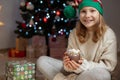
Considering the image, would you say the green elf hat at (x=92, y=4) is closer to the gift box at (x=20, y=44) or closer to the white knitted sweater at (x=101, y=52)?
the white knitted sweater at (x=101, y=52)

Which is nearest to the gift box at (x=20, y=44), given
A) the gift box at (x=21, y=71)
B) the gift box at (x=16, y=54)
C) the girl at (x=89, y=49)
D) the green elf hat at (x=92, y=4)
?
the gift box at (x=16, y=54)

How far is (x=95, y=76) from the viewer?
1.55 meters

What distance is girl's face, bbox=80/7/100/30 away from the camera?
1.78 m

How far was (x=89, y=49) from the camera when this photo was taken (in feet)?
6.01

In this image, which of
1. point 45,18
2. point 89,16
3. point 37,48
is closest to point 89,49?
point 89,16

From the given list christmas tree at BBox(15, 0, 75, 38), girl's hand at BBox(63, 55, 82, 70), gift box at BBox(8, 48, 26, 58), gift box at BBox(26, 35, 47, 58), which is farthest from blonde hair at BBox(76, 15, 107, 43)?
gift box at BBox(8, 48, 26, 58)

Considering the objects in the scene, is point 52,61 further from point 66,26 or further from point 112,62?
point 66,26

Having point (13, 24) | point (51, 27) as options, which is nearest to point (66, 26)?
point (51, 27)

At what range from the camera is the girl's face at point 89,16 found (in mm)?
1775

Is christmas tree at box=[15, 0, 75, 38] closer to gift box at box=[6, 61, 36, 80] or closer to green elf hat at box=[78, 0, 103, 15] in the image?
gift box at box=[6, 61, 36, 80]

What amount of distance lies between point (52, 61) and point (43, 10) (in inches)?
54.7

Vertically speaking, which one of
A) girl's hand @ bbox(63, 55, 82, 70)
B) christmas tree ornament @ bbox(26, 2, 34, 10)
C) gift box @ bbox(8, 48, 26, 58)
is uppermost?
christmas tree ornament @ bbox(26, 2, 34, 10)

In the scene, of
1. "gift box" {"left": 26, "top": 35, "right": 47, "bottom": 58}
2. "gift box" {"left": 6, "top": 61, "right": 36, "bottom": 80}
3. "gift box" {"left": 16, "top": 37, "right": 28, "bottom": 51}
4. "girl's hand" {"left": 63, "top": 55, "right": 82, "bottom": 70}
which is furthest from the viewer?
"gift box" {"left": 16, "top": 37, "right": 28, "bottom": 51}

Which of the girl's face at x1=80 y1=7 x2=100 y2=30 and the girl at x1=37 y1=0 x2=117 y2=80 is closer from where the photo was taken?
the girl at x1=37 y1=0 x2=117 y2=80
